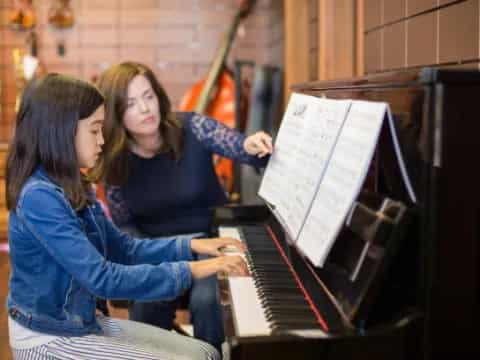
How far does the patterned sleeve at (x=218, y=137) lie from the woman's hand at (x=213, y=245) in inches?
19.2

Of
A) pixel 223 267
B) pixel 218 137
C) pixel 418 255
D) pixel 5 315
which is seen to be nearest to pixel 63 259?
pixel 223 267

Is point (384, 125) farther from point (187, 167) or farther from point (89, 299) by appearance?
point (187, 167)

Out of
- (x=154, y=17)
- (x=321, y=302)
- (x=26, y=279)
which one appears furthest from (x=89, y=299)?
(x=154, y=17)

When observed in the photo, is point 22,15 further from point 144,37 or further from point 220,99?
point 220,99

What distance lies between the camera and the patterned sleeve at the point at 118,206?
224 centimetres

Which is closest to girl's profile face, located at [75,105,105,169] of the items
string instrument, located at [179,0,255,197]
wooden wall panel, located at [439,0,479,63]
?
wooden wall panel, located at [439,0,479,63]

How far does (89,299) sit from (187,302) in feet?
2.04

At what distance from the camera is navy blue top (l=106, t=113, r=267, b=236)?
2240 mm

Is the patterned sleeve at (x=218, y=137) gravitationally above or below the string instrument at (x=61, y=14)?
below

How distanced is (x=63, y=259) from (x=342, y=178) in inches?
24.7

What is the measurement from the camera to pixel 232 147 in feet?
7.31

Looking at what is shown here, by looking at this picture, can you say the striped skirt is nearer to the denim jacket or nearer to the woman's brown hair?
the denim jacket

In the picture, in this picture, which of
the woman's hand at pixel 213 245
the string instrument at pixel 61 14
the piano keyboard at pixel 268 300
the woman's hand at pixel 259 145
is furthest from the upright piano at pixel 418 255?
the string instrument at pixel 61 14

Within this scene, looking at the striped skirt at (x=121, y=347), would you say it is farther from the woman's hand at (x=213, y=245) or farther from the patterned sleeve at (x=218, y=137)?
the patterned sleeve at (x=218, y=137)
